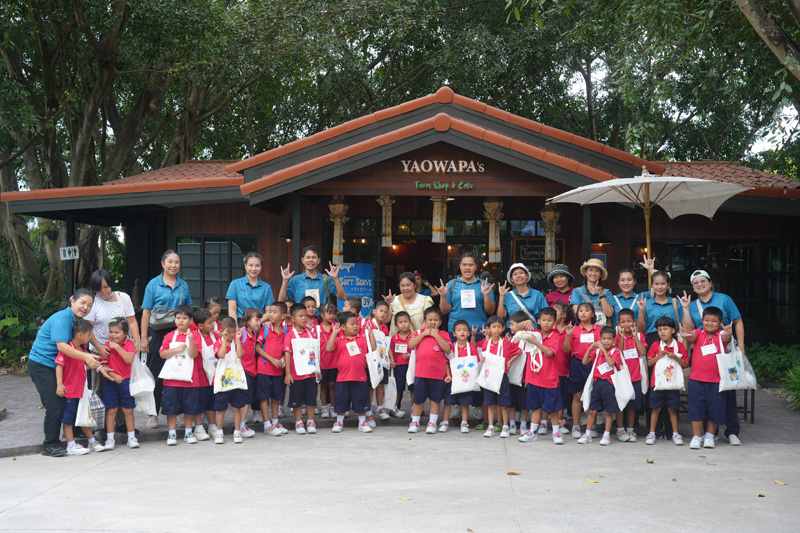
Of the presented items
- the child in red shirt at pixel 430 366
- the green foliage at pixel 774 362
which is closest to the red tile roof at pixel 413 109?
the child in red shirt at pixel 430 366

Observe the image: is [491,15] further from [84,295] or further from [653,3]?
[84,295]

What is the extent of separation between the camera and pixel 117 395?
675cm

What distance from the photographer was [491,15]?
18.1 meters

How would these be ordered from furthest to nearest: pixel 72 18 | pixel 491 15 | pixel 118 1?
pixel 491 15
pixel 72 18
pixel 118 1

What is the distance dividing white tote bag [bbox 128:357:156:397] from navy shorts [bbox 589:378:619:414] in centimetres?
436

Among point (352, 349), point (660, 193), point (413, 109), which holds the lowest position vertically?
point (352, 349)

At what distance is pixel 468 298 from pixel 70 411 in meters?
4.14

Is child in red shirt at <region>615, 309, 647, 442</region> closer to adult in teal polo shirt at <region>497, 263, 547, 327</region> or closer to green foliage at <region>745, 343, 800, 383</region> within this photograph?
adult in teal polo shirt at <region>497, 263, 547, 327</region>

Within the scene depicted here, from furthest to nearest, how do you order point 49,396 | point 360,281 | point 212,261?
point 212,261 → point 360,281 → point 49,396

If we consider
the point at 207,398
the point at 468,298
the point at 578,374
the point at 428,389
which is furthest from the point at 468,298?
the point at 207,398

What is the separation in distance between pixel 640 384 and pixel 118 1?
1078 centimetres

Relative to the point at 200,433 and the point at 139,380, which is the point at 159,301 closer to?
the point at 139,380

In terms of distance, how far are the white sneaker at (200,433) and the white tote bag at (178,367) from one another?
0.61 metres

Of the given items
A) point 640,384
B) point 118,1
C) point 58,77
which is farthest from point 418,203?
point 58,77
